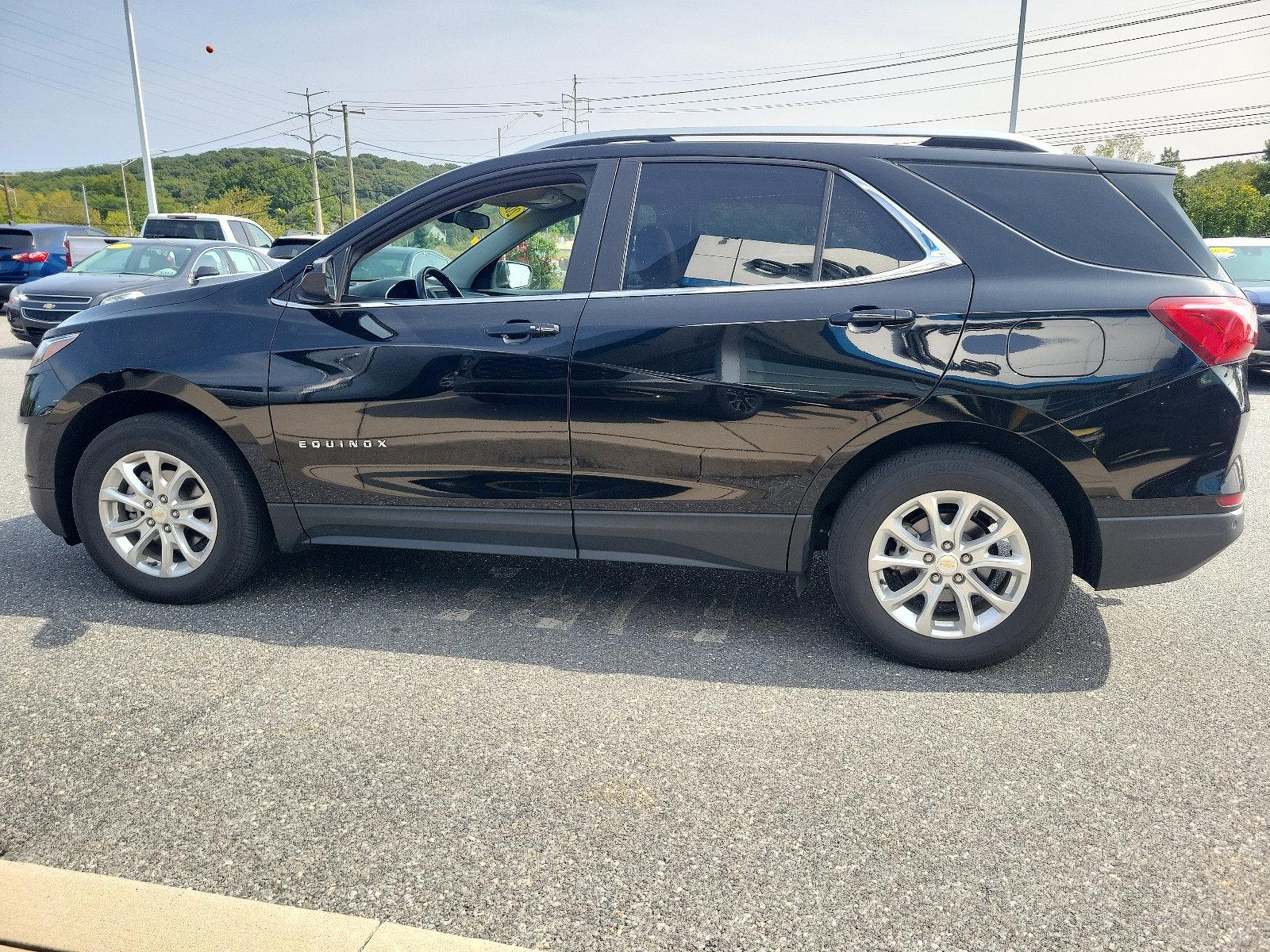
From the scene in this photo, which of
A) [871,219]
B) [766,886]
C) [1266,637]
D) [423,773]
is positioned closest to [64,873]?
[423,773]

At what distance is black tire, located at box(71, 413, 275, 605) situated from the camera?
12.7 feet

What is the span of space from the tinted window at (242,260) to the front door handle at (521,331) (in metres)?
10.8

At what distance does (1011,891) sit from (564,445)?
6.68 feet

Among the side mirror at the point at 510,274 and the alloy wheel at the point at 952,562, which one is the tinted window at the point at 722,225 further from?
the alloy wheel at the point at 952,562

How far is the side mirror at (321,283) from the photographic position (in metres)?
3.76

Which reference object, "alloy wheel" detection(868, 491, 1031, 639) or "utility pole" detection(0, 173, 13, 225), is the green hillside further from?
"alloy wheel" detection(868, 491, 1031, 639)

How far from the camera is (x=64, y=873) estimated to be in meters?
2.25

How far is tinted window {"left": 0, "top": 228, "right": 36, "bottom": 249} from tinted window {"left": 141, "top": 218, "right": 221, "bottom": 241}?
204 cm

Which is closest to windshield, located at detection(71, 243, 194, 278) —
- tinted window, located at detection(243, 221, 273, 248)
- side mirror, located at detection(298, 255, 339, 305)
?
tinted window, located at detection(243, 221, 273, 248)

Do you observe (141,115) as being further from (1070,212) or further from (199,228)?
(1070,212)

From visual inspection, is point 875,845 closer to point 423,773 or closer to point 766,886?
point 766,886

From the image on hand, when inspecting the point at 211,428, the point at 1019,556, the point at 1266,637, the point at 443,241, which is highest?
the point at 443,241

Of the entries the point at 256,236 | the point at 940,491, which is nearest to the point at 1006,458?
the point at 940,491

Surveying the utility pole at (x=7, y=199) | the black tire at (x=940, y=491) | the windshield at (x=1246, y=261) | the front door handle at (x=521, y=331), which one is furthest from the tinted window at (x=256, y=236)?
the utility pole at (x=7, y=199)
